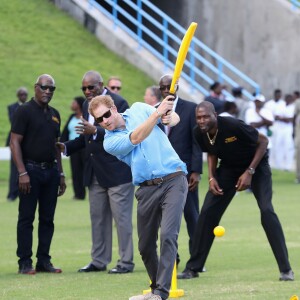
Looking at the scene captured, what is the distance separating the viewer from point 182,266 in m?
13.1

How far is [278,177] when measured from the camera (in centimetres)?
2717

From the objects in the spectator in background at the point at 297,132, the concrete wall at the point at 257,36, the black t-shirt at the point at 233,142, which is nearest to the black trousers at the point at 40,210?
the black t-shirt at the point at 233,142

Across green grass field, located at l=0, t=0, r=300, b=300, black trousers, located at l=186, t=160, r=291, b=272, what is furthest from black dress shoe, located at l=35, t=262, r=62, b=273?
black trousers, located at l=186, t=160, r=291, b=272

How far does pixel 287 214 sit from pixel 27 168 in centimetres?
721

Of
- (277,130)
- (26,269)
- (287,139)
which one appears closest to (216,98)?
(287,139)

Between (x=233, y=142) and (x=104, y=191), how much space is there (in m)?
2.04

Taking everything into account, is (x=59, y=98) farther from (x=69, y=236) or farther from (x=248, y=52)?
(x=69, y=236)

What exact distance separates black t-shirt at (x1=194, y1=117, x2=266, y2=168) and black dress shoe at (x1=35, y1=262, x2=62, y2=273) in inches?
90.4

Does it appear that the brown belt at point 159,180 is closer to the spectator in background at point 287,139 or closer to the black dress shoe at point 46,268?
the black dress shoe at point 46,268

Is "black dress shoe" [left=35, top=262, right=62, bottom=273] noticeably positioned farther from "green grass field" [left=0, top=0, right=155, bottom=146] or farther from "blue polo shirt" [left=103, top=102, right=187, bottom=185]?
"green grass field" [left=0, top=0, right=155, bottom=146]

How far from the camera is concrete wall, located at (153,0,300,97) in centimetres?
3167

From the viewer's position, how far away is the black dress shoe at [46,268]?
12625mm

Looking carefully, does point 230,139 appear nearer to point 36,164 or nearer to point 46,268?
point 36,164

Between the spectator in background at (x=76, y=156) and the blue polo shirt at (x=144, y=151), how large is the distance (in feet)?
32.1
